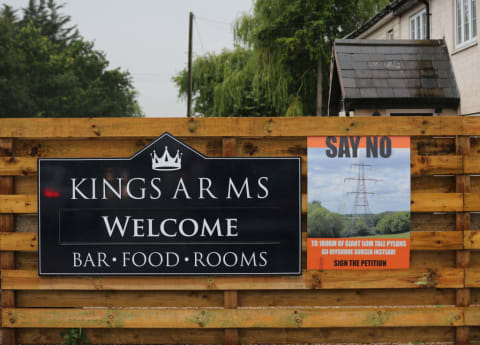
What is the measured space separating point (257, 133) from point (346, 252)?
1.23m

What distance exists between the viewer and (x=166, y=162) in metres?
3.97

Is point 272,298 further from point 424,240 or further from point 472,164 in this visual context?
point 472,164

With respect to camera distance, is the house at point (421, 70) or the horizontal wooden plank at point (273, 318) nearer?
the horizontal wooden plank at point (273, 318)

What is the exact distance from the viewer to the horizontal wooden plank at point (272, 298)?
4004mm

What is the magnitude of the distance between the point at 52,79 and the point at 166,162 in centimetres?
5169

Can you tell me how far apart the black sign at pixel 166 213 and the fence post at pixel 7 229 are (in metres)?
0.26

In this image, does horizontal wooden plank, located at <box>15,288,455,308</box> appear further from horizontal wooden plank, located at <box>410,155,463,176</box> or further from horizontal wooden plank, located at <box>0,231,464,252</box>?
horizontal wooden plank, located at <box>410,155,463,176</box>

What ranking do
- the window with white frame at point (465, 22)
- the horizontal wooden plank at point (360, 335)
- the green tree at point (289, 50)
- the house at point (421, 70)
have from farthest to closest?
the green tree at point (289, 50) → the house at point (421, 70) → the window with white frame at point (465, 22) → the horizontal wooden plank at point (360, 335)

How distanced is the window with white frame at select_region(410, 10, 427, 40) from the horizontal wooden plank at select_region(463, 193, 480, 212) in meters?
14.1

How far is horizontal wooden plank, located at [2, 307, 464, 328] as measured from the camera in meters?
3.94

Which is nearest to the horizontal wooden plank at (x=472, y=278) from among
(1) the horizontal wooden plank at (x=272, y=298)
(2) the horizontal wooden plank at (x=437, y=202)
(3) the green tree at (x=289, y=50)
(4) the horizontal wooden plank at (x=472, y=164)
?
(1) the horizontal wooden plank at (x=272, y=298)

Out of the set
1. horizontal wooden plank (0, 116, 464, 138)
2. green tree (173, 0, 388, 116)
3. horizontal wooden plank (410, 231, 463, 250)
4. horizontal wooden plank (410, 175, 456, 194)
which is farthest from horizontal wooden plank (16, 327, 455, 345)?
green tree (173, 0, 388, 116)

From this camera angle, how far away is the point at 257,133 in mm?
3939

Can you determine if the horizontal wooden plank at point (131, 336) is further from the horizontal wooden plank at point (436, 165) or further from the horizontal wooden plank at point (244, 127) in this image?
the horizontal wooden plank at point (436, 165)
